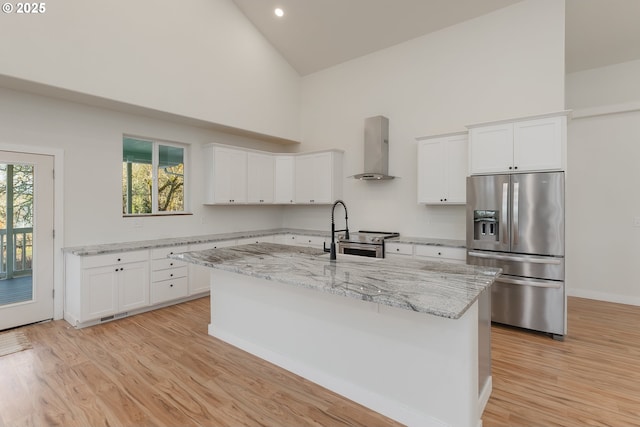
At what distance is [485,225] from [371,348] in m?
2.34

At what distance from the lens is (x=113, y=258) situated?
3.77 meters

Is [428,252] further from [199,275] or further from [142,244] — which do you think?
[142,244]

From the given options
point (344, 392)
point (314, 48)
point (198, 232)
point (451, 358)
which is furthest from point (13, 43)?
point (451, 358)

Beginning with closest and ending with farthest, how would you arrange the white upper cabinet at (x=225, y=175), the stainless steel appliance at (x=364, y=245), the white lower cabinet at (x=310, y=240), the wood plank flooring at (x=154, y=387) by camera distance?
the wood plank flooring at (x=154, y=387) → the stainless steel appliance at (x=364, y=245) → the white upper cabinet at (x=225, y=175) → the white lower cabinet at (x=310, y=240)

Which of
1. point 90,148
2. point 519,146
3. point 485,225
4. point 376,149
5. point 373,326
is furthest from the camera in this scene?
point 376,149

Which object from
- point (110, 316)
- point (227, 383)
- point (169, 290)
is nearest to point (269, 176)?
point (169, 290)

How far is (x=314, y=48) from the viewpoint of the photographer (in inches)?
215

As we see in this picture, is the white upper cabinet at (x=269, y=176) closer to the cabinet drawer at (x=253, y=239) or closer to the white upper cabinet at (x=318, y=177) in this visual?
the white upper cabinet at (x=318, y=177)

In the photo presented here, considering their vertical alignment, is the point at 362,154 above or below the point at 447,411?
above

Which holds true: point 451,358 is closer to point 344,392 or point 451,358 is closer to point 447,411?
point 447,411

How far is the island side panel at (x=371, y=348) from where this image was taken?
180 cm

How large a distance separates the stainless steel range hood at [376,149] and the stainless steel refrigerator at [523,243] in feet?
4.92

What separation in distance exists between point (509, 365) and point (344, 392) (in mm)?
1517

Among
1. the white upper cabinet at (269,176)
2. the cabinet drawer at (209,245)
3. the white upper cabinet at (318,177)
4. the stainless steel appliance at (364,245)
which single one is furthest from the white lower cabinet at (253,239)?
the stainless steel appliance at (364,245)
